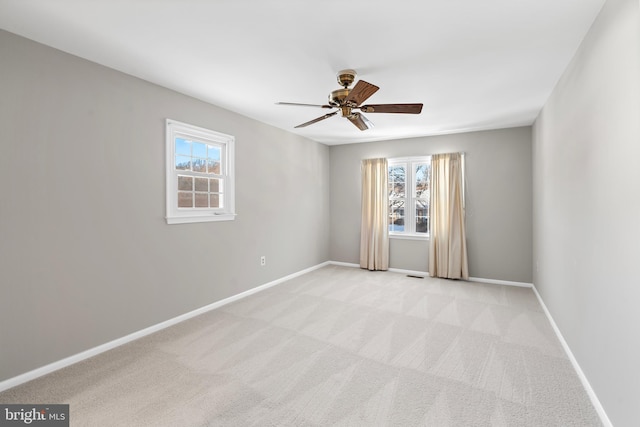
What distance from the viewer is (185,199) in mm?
3434

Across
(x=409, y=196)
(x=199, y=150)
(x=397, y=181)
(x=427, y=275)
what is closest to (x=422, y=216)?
(x=409, y=196)

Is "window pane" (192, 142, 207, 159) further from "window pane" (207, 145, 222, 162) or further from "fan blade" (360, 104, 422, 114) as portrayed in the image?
"fan blade" (360, 104, 422, 114)

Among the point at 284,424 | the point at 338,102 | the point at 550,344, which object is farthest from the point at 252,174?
the point at 550,344

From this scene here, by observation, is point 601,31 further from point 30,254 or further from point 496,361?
point 30,254

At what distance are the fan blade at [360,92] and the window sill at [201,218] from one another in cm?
211

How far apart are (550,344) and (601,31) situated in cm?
251

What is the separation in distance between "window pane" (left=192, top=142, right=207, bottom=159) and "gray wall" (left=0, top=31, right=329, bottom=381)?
0.84 feet

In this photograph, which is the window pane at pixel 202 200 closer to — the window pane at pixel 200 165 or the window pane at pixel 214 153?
the window pane at pixel 200 165

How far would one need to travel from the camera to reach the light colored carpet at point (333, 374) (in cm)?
185

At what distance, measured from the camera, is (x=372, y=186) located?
5.68m

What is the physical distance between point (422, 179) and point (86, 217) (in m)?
4.86

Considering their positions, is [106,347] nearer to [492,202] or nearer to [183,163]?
[183,163]

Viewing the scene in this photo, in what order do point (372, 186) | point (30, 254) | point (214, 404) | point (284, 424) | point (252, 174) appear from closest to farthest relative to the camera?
point (284, 424) < point (214, 404) < point (30, 254) < point (252, 174) < point (372, 186)

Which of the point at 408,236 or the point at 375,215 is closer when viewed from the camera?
the point at 408,236
